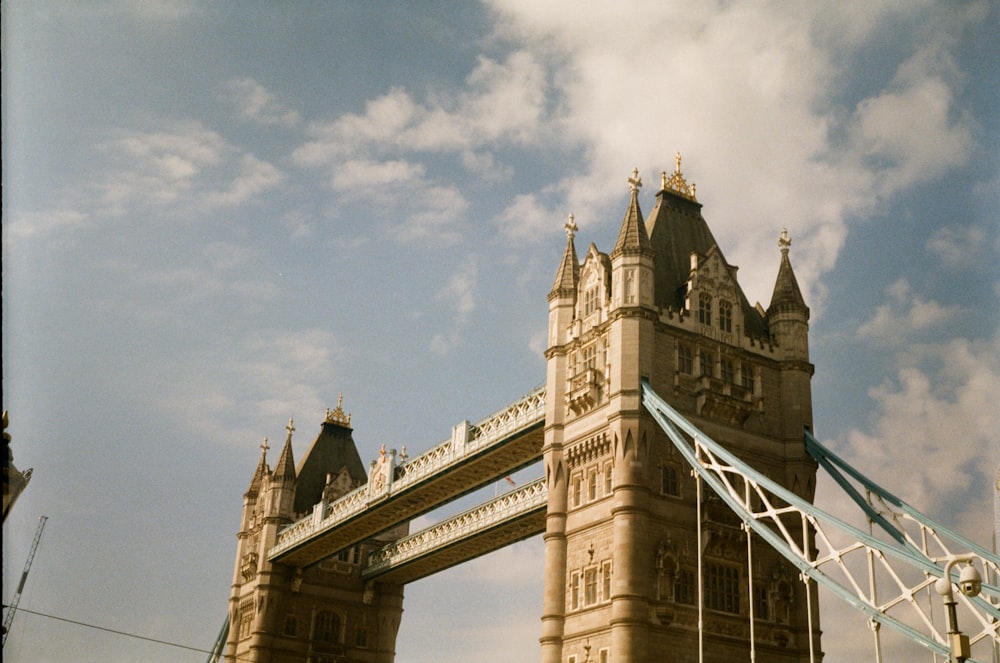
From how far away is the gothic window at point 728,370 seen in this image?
49.1m

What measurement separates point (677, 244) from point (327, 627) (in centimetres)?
4009

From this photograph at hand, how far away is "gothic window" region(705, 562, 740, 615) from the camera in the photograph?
44562 mm

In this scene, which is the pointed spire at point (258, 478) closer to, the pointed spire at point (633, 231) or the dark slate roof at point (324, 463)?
the dark slate roof at point (324, 463)

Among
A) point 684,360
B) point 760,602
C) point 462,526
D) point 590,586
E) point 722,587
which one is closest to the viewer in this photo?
point 590,586

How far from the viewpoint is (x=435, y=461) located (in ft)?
196

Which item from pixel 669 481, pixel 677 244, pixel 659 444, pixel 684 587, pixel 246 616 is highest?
pixel 677 244

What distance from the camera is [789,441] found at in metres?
49.1

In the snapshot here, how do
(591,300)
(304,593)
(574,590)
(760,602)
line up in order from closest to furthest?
(574,590) < (760,602) < (591,300) < (304,593)

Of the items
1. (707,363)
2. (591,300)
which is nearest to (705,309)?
(707,363)

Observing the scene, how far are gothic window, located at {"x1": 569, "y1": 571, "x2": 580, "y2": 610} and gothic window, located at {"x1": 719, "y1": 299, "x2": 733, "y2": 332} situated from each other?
13.1m

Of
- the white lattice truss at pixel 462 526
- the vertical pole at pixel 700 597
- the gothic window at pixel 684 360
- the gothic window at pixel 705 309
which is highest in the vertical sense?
the gothic window at pixel 705 309

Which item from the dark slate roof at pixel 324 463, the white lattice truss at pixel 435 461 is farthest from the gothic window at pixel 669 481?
the dark slate roof at pixel 324 463

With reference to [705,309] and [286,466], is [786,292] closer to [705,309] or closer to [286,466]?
[705,309]

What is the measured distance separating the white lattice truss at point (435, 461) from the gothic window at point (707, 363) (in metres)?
7.63
